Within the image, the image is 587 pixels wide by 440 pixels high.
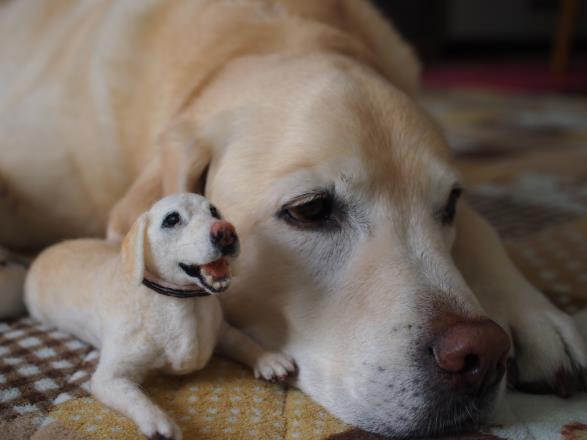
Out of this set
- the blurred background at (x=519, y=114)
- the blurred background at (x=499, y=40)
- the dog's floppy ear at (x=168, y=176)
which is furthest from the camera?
the blurred background at (x=499, y=40)

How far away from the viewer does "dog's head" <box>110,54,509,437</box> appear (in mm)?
1279

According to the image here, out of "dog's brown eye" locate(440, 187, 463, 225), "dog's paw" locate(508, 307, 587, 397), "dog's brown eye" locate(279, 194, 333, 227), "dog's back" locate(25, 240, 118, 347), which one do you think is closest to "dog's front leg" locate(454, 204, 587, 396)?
"dog's paw" locate(508, 307, 587, 397)

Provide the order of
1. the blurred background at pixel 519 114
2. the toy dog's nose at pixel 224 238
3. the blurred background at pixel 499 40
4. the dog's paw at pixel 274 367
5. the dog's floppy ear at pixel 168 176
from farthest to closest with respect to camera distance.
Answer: the blurred background at pixel 499 40 → the blurred background at pixel 519 114 → the dog's floppy ear at pixel 168 176 → the dog's paw at pixel 274 367 → the toy dog's nose at pixel 224 238

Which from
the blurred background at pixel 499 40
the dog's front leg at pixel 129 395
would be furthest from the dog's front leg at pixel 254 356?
the blurred background at pixel 499 40

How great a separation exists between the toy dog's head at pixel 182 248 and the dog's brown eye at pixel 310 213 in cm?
28

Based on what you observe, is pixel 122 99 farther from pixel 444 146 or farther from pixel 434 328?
pixel 434 328

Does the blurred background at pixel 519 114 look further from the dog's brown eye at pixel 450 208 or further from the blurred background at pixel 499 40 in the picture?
the dog's brown eye at pixel 450 208

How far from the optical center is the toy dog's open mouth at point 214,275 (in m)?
1.19

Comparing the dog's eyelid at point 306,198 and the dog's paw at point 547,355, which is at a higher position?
the dog's eyelid at point 306,198

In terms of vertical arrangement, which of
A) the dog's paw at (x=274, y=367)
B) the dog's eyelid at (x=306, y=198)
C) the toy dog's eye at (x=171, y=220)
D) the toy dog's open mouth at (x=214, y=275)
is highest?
the toy dog's eye at (x=171, y=220)

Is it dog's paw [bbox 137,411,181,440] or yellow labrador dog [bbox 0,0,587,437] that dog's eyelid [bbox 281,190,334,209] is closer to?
yellow labrador dog [bbox 0,0,587,437]

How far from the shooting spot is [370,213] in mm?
1521

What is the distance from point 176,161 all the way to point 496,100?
5.44 meters

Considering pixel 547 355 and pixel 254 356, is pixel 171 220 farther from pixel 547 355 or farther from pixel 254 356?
pixel 547 355
